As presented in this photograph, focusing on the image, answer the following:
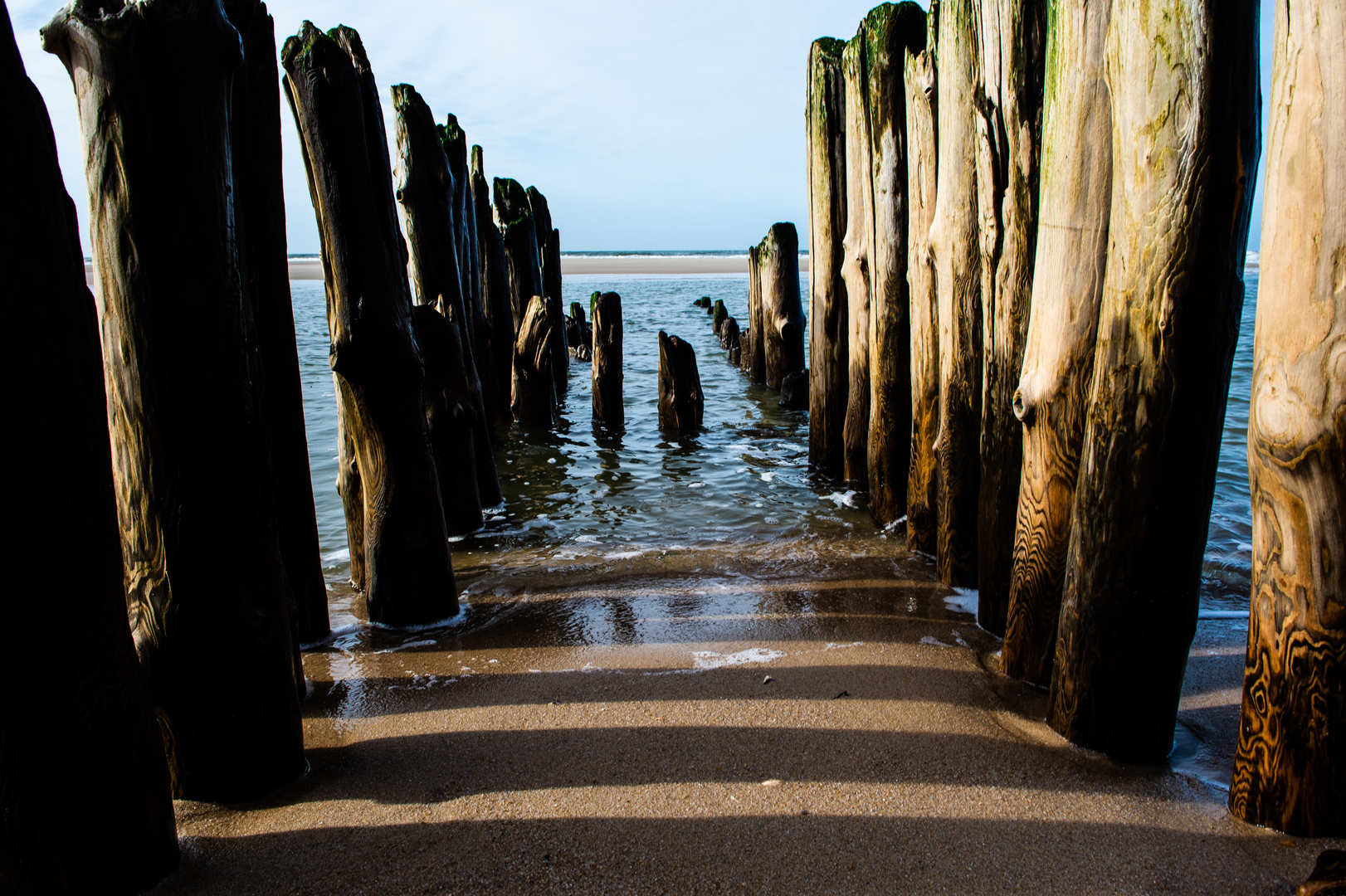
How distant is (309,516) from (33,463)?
6.34 ft

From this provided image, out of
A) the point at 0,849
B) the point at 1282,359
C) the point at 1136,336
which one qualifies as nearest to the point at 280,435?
the point at 0,849

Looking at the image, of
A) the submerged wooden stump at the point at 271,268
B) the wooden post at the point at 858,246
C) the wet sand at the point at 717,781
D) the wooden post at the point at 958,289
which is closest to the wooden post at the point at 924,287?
the wooden post at the point at 958,289

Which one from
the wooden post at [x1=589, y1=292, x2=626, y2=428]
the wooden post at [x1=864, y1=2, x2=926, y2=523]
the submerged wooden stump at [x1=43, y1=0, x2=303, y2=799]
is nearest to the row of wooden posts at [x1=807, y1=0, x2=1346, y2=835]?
the wooden post at [x1=864, y1=2, x2=926, y2=523]

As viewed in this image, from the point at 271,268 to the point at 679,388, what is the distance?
6.64 metres

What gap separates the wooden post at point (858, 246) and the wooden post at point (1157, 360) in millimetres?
3205

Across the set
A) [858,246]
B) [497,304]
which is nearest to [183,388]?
[858,246]

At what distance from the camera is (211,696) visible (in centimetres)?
246

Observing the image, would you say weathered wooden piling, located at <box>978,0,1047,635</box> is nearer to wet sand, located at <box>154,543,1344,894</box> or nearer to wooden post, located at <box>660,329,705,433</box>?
wet sand, located at <box>154,543,1344,894</box>

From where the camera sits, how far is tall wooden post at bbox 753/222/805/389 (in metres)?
11.4

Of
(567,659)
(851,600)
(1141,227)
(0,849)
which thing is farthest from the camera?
(851,600)

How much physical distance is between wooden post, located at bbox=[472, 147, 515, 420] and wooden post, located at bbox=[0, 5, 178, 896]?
8417mm

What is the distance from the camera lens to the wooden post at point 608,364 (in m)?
9.94

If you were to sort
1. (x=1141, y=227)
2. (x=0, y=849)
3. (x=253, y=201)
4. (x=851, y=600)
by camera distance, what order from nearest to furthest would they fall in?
(x=0, y=849) → (x=1141, y=227) → (x=253, y=201) → (x=851, y=600)

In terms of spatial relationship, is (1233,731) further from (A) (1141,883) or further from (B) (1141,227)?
(B) (1141,227)
